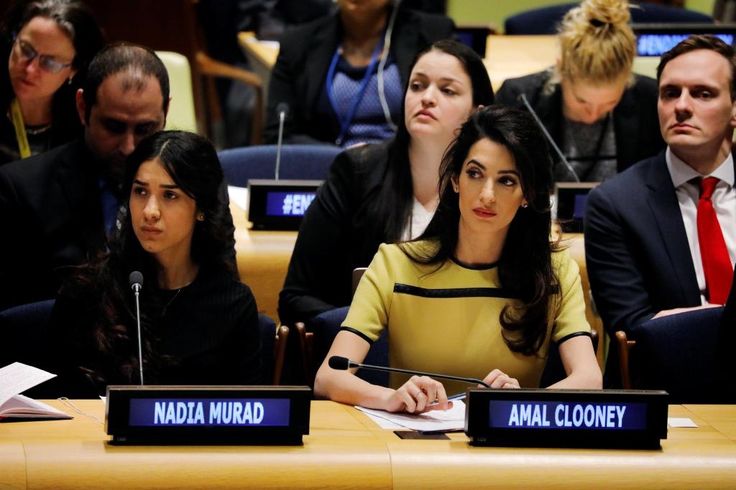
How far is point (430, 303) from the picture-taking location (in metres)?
2.88

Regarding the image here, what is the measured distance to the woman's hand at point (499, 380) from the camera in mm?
2666

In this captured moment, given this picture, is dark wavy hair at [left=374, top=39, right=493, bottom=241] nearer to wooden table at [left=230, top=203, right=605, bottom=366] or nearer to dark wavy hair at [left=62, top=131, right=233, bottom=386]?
wooden table at [left=230, top=203, right=605, bottom=366]

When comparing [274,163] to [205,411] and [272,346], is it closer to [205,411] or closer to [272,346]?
[272,346]

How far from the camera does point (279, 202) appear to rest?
4.02m

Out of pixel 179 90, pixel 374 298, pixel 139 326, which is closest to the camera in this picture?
pixel 139 326

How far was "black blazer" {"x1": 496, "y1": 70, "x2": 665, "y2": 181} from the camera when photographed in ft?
15.0

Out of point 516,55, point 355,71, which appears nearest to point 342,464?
point 355,71

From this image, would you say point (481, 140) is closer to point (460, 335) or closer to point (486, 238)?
point (486, 238)

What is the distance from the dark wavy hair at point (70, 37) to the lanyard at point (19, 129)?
22 mm

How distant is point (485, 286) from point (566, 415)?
56 centimetres

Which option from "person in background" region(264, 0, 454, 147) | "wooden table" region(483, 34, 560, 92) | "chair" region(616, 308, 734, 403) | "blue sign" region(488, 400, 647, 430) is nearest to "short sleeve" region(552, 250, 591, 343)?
"chair" region(616, 308, 734, 403)

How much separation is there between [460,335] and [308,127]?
8.30 ft

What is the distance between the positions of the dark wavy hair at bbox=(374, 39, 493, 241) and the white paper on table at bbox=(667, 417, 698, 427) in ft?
3.57

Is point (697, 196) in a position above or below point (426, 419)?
above
